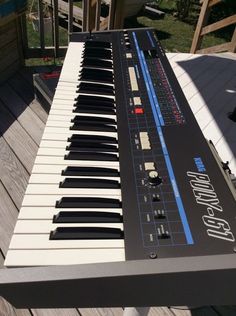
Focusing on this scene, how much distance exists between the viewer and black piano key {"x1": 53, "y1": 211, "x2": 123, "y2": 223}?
4.90 feet

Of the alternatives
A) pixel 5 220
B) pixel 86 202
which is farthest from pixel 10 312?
pixel 86 202

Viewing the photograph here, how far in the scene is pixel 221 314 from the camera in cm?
266

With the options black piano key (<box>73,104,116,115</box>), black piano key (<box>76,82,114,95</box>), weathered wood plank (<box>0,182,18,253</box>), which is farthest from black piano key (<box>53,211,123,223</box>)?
weathered wood plank (<box>0,182,18,253</box>)

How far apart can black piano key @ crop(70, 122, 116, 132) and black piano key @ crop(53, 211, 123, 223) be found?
0.66 m

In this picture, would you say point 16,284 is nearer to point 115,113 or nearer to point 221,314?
point 115,113

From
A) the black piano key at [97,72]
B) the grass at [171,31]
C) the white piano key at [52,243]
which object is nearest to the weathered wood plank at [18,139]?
the black piano key at [97,72]

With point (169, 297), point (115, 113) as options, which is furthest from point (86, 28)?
point (169, 297)

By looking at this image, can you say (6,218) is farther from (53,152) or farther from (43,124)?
(53,152)

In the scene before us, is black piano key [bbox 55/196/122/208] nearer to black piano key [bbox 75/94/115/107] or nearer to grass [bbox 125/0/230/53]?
black piano key [bbox 75/94/115/107]

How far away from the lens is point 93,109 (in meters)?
2.22

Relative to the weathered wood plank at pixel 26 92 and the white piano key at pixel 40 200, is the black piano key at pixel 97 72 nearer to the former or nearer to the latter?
the white piano key at pixel 40 200

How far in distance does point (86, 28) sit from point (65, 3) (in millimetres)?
3635

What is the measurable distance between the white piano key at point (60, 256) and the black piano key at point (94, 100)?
1129 mm

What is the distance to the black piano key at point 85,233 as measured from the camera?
143 centimetres
